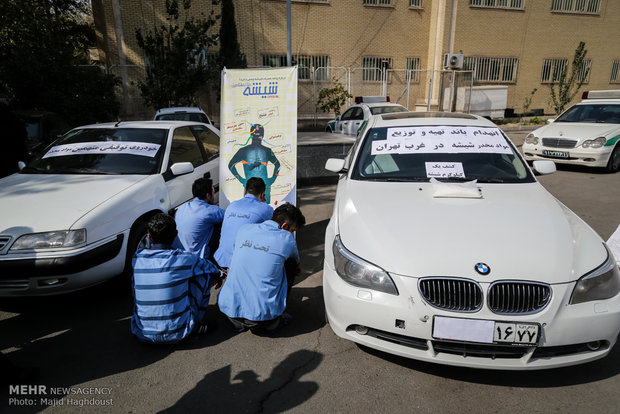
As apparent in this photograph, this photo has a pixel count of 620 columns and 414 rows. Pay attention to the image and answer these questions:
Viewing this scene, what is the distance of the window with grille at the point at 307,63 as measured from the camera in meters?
18.5

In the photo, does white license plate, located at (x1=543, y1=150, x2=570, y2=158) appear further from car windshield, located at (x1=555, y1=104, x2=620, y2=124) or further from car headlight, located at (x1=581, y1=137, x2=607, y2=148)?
car windshield, located at (x1=555, y1=104, x2=620, y2=124)

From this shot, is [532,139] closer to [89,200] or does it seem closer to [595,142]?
[595,142]

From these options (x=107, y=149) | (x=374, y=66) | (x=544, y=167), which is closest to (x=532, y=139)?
(x=544, y=167)

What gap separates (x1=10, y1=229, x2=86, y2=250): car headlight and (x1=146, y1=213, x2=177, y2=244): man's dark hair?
760 millimetres

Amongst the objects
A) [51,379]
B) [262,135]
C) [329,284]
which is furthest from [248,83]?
[51,379]

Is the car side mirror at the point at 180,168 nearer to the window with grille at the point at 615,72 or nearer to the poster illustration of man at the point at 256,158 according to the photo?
the poster illustration of man at the point at 256,158

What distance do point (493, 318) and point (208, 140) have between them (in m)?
4.78

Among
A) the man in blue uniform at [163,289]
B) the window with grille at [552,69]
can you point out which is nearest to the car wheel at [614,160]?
the man in blue uniform at [163,289]

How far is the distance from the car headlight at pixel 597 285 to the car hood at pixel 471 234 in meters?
0.04

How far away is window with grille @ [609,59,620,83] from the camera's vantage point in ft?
71.2

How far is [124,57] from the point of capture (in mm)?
16609

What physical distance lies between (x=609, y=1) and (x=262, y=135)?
24.7m

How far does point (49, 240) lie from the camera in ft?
10.3

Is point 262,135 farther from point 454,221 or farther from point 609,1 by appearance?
point 609,1
